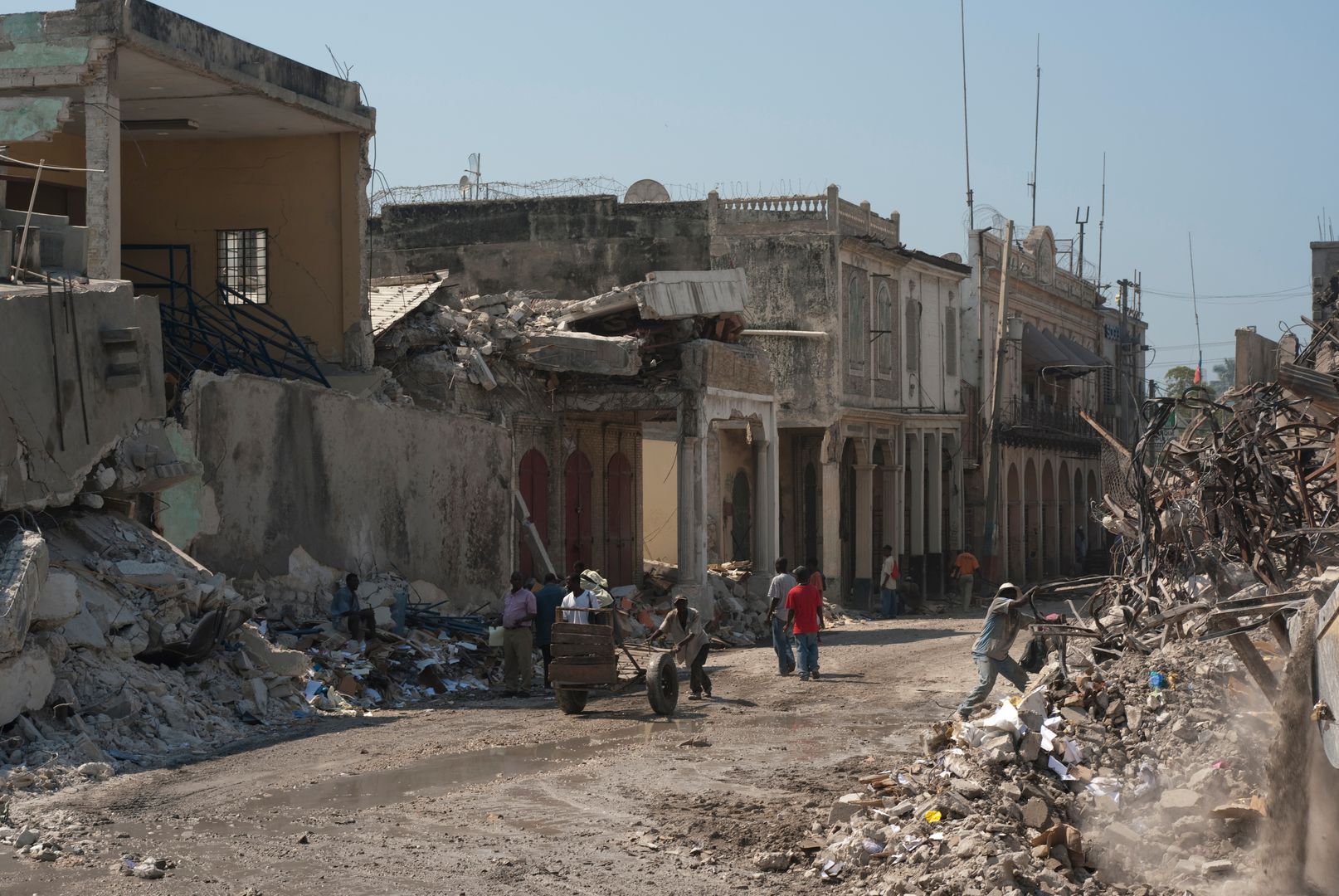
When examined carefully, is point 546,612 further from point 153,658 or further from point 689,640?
point 153,658

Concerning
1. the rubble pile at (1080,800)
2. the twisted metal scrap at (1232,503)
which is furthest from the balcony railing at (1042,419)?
the rubble pile at (1080,800)

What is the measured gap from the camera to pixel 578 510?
29016 mm

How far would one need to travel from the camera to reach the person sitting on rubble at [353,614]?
1770cm

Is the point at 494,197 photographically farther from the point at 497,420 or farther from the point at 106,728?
the point at 106,728

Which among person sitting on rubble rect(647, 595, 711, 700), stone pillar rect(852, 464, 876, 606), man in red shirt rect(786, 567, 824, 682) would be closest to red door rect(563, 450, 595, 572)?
stone pillar rect(852, 464, 876, 606)

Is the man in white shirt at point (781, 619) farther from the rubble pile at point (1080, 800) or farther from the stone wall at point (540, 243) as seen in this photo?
the stone wall at point (540, 243)

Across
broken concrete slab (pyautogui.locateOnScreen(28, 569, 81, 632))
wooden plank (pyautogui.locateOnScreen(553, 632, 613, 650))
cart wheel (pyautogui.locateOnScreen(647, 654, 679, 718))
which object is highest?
broken concrete slab (pyautogui.locateOnScreen(28, 569, 81, 632))

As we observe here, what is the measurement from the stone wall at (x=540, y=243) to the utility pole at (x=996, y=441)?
8523 millimetres

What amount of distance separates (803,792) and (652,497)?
2455cm

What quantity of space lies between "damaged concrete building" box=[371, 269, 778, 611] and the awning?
1887cm

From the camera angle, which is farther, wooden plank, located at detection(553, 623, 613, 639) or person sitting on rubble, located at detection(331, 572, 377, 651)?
person sitting on rubble, located at detection(331, 572, 377, 651)

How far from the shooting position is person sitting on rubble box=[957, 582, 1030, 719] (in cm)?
1397

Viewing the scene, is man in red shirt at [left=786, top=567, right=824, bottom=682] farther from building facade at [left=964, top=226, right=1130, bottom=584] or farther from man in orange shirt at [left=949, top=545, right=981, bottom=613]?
building facade at [left=964, top=226, right=1130, bottom=584]

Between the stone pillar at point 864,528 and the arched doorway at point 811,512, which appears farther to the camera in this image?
the stone pillar at point 864,528
